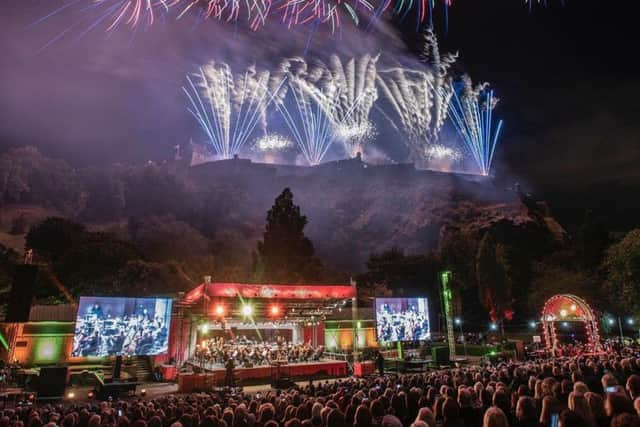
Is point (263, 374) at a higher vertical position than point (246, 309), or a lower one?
lower

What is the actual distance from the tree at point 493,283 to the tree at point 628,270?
15.2m

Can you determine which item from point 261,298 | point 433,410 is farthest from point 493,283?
point 433,410

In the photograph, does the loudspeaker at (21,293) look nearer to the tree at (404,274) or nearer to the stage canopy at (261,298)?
the stage canopy at (261,298)

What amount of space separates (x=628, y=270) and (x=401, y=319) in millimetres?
16079

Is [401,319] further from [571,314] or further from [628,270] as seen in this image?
[628,270]

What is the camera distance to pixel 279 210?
48094 millimetres

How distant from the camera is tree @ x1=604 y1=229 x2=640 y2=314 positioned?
25.2 m

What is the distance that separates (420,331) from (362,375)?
5985 mm

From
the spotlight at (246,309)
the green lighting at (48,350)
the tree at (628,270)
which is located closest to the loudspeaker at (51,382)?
the spotlight at (246,309)

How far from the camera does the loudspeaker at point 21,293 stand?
1507 cm

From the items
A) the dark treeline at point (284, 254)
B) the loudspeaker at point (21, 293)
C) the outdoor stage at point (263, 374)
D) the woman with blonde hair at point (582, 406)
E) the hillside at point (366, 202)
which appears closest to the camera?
the woman with blonde hair at point (582, 406)

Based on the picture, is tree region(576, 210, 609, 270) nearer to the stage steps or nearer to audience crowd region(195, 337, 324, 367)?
audience crowd region(195, 337, 324, 367)

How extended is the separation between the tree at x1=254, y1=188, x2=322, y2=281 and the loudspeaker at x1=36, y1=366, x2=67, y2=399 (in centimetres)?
2987

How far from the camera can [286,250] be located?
45906 millimetres
